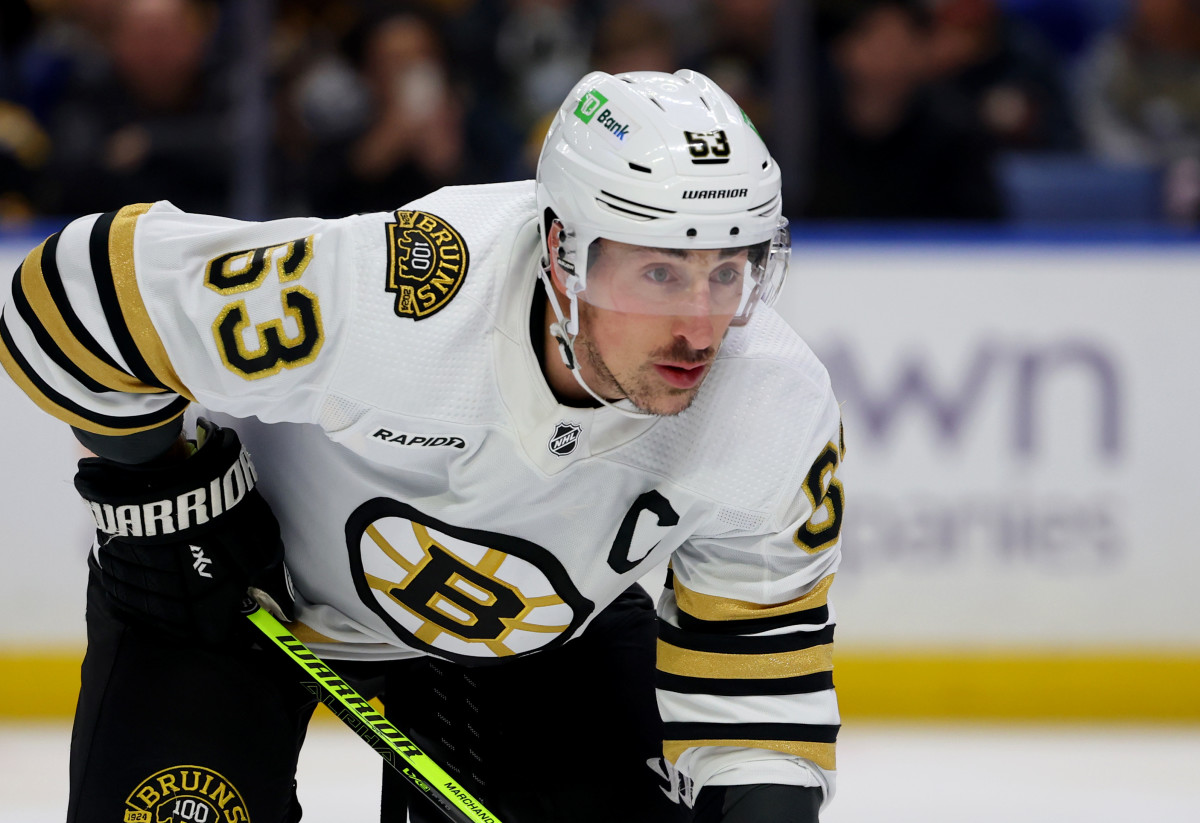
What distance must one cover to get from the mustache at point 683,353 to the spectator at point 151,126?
239 cm

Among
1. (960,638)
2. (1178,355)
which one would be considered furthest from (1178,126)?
(960,638)

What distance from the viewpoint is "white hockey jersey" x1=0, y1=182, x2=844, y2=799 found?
189cm

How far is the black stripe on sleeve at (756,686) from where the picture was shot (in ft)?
6.48

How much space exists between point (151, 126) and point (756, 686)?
2.62 meters

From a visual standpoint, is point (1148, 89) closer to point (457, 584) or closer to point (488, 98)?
point (488, 98)

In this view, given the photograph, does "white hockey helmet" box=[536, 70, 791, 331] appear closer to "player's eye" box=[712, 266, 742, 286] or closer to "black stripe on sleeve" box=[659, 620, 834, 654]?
"player's eye" box=[712, 266, 742, 286]

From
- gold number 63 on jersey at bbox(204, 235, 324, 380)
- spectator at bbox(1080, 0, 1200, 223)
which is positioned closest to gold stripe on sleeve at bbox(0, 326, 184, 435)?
gold number 63 on jersey at bbox(204, 235, 324, 380)

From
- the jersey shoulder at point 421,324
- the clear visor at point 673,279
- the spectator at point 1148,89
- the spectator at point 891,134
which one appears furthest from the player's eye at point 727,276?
the spectator at point 1148,89

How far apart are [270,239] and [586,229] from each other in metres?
0.42

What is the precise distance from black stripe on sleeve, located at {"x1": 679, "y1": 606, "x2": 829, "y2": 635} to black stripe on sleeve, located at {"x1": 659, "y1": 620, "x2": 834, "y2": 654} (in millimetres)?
11

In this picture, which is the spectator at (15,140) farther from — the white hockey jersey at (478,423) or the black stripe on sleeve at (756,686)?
the black stripe on sleeve at (756,686)

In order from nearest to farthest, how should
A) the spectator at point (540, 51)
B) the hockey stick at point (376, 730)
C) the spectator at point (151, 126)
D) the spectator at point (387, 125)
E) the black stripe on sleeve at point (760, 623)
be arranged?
the black stripe on sleeve at point (760, 623) < the hockey stick at point (376, 730) < the spectator at point (151, 126) < the spectator at point (387, 125) < the spectator at point (540, 51)

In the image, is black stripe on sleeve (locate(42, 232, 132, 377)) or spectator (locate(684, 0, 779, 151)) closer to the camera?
black stripe on sleeve (locate(42, 232, 132, 377))

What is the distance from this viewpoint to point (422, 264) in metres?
1.91
